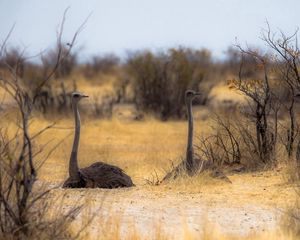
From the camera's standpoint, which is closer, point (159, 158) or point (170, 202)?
point (170, 202)

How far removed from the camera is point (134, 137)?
19.8m

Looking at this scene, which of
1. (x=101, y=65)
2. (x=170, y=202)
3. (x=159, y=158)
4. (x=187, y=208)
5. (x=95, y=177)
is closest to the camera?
(x=187, y=208)

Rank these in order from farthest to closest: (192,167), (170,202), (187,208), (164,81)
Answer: (164,81)
(192,167)
(170,202)
(187,208)

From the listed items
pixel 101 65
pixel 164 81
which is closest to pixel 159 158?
pixel 164 81

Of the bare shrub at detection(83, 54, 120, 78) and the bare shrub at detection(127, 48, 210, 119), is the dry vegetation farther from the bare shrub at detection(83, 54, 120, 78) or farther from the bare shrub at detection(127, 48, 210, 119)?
the bare shrub at detection(83, 54, 120, 78)

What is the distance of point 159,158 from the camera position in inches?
593

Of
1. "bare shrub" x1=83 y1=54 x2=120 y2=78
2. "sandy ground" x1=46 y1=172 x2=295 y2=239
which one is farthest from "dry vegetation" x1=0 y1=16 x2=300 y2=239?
"bare shrub" x1=83 y1=54 x2=120 y2=78

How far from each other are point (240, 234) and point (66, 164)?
659cm

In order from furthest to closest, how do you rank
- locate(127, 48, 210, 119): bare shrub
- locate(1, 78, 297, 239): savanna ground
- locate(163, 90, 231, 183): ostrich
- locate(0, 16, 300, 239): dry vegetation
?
1. locate(127, 48, 210, 119): bare shrub
2. locate(163, 90, 231, 183): ostrich
3. locate(1, 78, 297, 239): savanna ground
4. locate(0, 16, 300, 239): dry vegetation

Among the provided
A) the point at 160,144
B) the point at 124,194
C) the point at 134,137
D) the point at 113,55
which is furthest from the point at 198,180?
the point at 113,55

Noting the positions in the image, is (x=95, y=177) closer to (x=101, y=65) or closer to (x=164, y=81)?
(x=164, y=81)

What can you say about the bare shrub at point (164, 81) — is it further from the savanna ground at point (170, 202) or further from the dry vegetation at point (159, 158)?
the savanna ground at point (170, 202)

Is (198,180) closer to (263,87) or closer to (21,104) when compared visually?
(263,87)

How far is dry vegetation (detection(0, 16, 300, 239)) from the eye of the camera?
7.18m
